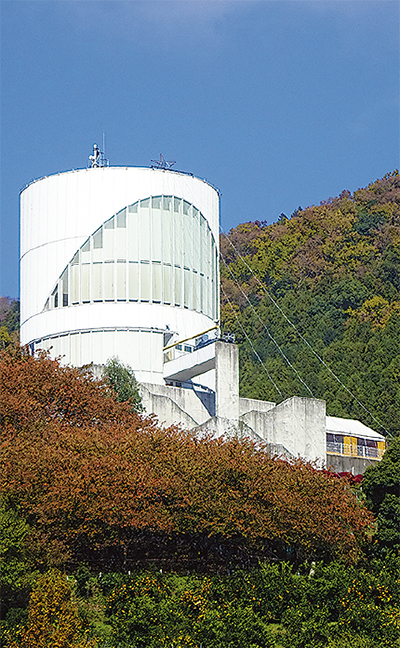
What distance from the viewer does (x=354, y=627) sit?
1046 inches

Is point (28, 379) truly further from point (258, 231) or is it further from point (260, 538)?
point (258, 231)

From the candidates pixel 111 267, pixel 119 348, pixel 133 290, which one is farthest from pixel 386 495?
pixel 111 267

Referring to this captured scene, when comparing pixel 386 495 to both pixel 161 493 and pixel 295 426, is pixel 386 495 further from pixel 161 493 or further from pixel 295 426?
pixel 295 426

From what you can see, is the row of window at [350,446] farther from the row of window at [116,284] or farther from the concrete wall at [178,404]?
the row of window at [116,284]

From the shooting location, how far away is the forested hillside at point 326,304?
5881 cm

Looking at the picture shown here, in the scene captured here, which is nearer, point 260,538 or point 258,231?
point 260,538

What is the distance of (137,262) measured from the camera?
45844 millimetres

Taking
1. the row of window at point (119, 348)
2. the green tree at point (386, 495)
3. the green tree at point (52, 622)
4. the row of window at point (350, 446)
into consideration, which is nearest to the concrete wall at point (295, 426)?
the row of window at point (350, 446)

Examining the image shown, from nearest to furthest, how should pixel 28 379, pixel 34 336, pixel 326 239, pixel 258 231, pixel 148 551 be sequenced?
pixel 148 551
pixel 28 379
pixel 34 336
pixel 326 239
pixel 258 231

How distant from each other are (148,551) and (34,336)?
18.4 m

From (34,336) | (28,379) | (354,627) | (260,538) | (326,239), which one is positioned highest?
(326,239)

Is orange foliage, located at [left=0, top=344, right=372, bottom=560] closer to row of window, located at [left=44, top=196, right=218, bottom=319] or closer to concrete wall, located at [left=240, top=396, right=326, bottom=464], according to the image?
concrete wall, located at [left=240, top=396, right=326, bottom=464]

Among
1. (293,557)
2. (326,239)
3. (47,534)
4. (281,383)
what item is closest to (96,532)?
(47,534)

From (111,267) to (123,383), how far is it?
7.12 meters
